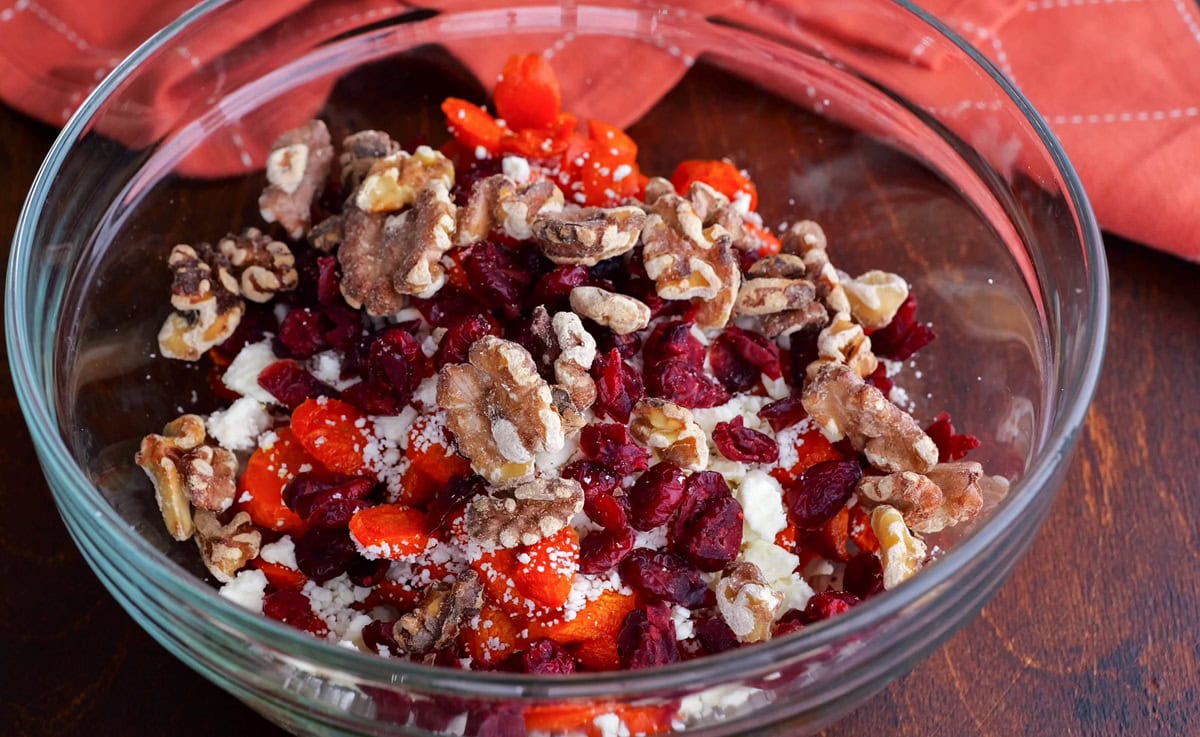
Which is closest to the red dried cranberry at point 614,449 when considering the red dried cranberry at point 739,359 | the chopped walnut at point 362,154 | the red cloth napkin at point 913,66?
the red dried cranberry at point 739,359

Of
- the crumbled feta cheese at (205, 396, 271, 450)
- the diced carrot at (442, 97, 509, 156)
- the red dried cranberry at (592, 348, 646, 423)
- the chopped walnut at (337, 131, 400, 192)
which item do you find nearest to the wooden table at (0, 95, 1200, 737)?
the crumbled feta cheese at (205, 396, 271, 450)

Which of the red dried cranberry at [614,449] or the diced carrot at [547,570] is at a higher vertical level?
the red dried cranberry at [614,449]

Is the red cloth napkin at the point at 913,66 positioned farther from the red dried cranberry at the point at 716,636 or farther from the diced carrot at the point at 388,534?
the red dried cranberry at the point at 716,636

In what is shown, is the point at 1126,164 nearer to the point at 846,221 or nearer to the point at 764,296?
the point at 846,221

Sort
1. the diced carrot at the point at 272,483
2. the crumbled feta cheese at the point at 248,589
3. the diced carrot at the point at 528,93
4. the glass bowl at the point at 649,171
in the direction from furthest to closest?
the diced carrot at the point at 528,93, the diced carrot at the point at 272,483, the crumbled feta cheese at the point at 248,589, the glass bowl at the point at 649,171

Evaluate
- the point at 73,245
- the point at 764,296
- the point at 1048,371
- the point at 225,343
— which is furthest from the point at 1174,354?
the point at 73,245

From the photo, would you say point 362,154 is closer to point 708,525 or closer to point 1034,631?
point 708,525

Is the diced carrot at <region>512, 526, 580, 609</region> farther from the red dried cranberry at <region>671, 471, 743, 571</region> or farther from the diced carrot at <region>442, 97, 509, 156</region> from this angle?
the diced carrot at <region>442, 97, 509, 156</region>

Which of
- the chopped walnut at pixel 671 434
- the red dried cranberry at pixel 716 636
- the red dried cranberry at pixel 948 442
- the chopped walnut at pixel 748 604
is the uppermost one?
the chopped walnut at pixel 671 434
